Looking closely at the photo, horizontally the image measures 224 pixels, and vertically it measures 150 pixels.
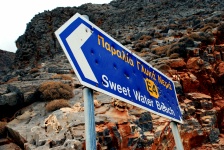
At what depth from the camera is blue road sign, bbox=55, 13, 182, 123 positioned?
5.60 feet

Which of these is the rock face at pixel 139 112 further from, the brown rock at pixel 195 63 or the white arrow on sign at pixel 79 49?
the white arrow on sign at pixel 79 49

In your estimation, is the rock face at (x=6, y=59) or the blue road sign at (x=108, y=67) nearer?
the blue road sign at (x=108, y=67)

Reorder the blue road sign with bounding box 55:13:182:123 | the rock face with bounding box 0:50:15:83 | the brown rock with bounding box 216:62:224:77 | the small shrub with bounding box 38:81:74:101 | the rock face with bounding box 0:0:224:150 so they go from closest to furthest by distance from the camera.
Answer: the blue road sign with bounding box 55:13:182:123
the rock face with bounding box 0:0:224:150
the small shrub with bounding box 38:81:74:101
the brown rock with bounding box 216:62:224:77
the rock face with bounding box 0:50:15:83

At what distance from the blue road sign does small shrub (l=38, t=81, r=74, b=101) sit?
7602 mm

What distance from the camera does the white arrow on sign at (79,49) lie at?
1.70m

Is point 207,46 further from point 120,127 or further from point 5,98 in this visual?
point 5,98

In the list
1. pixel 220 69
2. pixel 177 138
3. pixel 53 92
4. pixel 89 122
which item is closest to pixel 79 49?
pixel 89 122

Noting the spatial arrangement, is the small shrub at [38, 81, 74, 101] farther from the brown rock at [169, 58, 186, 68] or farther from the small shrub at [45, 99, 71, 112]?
the brown rock at [169, 58, 186, 68]

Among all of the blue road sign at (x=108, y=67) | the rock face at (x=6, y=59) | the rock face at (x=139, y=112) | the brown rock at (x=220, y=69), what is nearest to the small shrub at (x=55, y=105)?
the rock face at (x=139, y=112)

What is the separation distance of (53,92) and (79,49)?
848 centimetres

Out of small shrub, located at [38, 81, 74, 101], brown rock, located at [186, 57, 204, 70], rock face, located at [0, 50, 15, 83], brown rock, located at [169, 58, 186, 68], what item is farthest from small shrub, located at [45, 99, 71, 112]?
rock face, located at [0, 50, 15, 83]

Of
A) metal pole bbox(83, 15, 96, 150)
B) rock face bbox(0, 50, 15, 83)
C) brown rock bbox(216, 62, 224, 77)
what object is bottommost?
metal pole bbox(83, 15, 96, 150)

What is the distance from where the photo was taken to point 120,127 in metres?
7.30

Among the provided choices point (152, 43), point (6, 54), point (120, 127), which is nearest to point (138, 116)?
point (120, 127)
